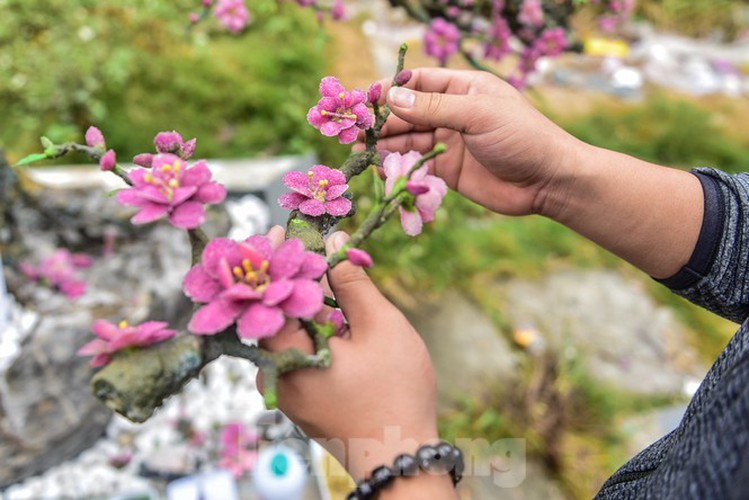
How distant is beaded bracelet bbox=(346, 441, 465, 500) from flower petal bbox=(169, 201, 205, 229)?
0.43 m

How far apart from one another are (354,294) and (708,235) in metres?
0.78

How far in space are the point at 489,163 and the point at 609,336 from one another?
2784 millimetres

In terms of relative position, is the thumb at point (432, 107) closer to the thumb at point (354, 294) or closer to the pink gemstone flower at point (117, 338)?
the thumb at point (354, 294)

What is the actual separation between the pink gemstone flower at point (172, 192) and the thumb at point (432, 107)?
1.66 ft

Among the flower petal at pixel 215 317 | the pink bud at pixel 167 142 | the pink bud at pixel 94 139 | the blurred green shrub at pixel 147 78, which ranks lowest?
the blurred green shrub at pixel 147 78

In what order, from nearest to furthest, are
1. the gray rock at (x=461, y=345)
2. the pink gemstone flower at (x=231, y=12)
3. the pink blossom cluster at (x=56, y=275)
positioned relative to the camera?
1. the pink gemstone flower at (x=231, y=12)
2. the pink blossom cluster at (x=56, y=275)
3. the gray rock at (x=461, y=345)

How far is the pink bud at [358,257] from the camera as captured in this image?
2.68ft

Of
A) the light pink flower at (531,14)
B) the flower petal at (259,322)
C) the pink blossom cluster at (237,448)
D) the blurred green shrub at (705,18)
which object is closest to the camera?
the flower petal at (259,322)

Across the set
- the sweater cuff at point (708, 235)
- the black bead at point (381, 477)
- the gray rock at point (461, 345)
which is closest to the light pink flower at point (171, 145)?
the black bead at point (381, 477)

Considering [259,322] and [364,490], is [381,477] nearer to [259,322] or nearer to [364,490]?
[364,490]

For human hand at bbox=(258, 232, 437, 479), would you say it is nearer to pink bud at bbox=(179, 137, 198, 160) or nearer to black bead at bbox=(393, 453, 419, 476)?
black bead at bbox=(393, 453, 419, 476)

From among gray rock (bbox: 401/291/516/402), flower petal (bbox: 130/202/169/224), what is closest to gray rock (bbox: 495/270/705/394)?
gray rock (bbox: 401/291/516/402)

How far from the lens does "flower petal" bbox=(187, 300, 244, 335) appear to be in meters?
0.74

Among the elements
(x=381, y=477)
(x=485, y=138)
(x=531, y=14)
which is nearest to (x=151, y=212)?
(x=381, y=477)
